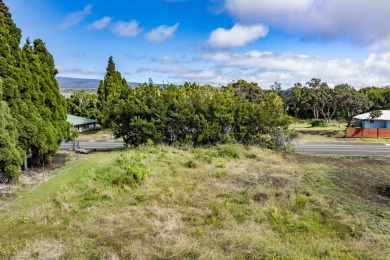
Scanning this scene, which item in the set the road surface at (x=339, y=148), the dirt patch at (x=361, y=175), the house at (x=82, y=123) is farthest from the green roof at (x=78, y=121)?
the dirt patch at (x=361, y=175)

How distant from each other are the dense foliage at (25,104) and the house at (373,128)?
29.2 m

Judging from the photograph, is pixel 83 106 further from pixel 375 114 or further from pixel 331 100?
pixel 375 114

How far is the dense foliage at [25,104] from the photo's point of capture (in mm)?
14312

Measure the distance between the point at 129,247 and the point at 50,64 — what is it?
17618 millimetres

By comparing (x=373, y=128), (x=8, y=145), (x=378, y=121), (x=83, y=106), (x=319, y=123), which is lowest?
(x=373, y=128)

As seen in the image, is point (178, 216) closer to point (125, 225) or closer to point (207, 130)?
point (125, 225)

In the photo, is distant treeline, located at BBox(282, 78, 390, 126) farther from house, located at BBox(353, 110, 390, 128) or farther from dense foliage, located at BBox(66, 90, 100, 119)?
dense foliage, located at BBox(66, 90, 100, 119)

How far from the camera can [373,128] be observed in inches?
1435

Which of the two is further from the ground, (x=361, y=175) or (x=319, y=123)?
(x=319, y=123)

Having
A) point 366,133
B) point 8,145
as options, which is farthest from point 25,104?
point 366,133

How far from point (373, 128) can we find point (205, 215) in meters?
32.3

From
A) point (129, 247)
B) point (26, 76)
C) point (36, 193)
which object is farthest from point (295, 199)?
point (26, 76)

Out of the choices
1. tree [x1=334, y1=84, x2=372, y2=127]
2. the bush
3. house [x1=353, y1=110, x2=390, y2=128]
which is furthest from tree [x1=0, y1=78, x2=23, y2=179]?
the bush

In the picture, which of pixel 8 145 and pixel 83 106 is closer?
pixel 8 145
